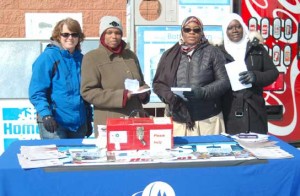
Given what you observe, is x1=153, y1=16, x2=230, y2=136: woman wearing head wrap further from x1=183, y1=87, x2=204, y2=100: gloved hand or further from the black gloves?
the black gloves

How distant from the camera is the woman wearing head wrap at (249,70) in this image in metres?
3.75

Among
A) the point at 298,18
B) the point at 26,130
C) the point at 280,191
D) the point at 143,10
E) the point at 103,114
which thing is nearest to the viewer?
the point at 280,191

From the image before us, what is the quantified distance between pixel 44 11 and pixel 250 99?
305 cm

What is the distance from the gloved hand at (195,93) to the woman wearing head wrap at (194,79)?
75 millimetres

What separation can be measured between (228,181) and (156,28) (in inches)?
92.5

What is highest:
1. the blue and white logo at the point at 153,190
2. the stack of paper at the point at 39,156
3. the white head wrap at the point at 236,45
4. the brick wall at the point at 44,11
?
the brick wall at the point at 44,11

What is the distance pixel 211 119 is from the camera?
11.9 feet

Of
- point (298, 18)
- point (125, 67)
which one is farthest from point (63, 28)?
point (298, 18)

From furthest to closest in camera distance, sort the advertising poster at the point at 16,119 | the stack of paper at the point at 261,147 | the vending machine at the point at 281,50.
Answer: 1. the vending machine at the point at 281,50
2. the advertising poster at the point at 16,119
3. the stack of paper at the point at 261,147

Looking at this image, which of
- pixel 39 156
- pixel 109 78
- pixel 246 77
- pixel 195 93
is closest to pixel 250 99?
pixel 246 77

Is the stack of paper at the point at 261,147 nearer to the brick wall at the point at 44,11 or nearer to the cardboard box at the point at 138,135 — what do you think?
the cardboard box at the point at 138,135

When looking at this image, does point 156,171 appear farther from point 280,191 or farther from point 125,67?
point 125,67

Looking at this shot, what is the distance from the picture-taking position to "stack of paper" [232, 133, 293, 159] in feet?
9.40

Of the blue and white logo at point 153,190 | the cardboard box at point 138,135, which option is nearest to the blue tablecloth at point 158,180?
the blue and white logo at point 153,190
